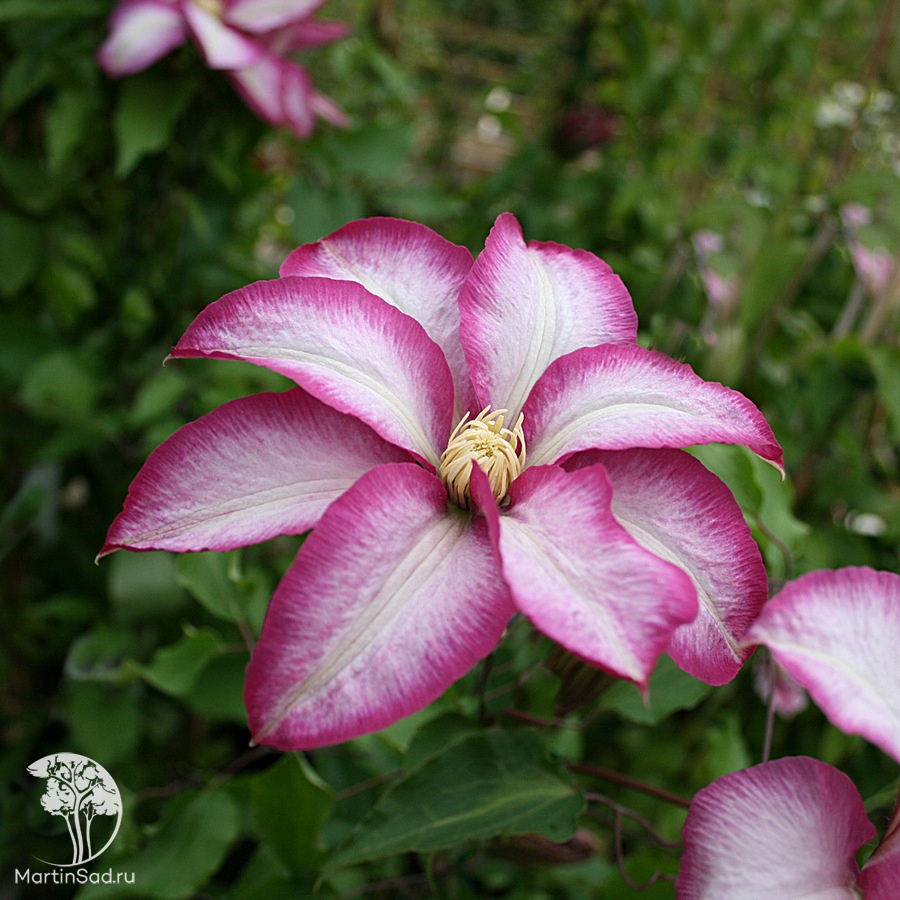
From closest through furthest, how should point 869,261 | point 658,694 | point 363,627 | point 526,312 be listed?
point 363,627
point 526,312
point 658,694
point 869,261

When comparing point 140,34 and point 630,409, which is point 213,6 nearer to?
point 140,34

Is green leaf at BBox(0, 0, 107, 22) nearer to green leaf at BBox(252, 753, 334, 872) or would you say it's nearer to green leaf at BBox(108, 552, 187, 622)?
green leaf at BBox(108, 552, 187, 622)

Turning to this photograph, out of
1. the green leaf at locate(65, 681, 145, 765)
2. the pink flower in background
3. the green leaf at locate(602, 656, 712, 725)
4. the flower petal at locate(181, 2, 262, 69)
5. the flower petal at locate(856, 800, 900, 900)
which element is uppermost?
the flower petal at locate(181, 2, 262, 69)

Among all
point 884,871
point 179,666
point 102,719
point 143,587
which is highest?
point 884,871

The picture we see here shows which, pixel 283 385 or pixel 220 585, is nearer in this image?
pixel 220 585

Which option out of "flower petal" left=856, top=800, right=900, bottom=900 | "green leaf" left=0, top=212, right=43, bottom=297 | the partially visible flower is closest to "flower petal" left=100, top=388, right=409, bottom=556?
"flower petal" left=856, top=800, right=900, bottom=900

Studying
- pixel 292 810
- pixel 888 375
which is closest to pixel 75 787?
pixel 292 810

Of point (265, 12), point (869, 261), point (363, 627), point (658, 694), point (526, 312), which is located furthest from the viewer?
point (869, 261)
